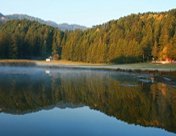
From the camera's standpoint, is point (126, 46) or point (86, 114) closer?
point (86, 114)

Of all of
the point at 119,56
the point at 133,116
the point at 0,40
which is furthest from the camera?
the point at 0,40

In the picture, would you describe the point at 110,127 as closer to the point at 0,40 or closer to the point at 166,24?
the point at 166,24

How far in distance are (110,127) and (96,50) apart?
14486 centimetres

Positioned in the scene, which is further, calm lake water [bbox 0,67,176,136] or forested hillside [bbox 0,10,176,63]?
forested hillside [bbox 0,10,176,63]

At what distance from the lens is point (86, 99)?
39.4 metres

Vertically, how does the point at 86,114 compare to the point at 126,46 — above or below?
below

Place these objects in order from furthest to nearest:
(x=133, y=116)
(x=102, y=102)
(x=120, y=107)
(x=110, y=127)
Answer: (x=102, y=102) < (x=120, y=107) < (x=133, y=116) < (x=110, y=127)

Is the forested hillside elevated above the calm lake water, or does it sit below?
above

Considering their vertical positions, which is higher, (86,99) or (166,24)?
(166,24)

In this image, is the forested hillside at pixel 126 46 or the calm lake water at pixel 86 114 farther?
the forested hillside at pixel 126 46

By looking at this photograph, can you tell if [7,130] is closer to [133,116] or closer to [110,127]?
[110,127]

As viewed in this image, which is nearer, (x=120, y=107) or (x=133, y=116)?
(x=133, y=116)

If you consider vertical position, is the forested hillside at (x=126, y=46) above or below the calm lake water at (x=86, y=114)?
above

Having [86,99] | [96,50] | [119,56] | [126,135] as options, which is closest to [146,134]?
[126,135]
